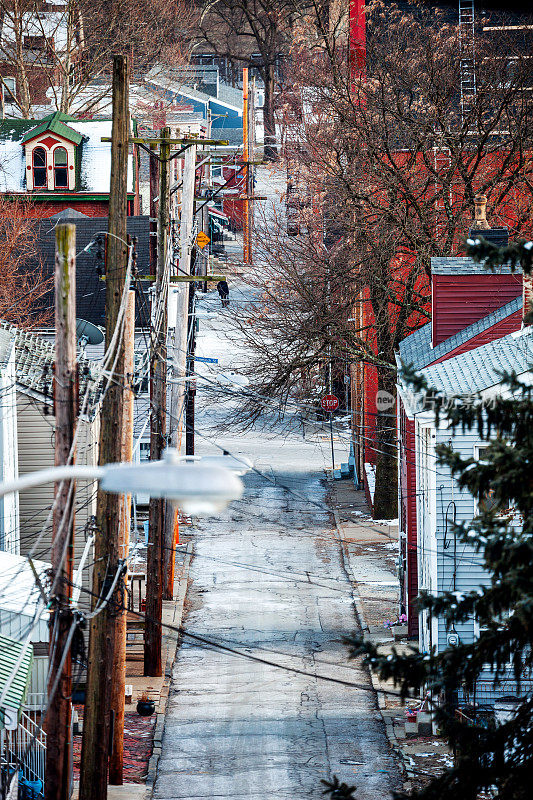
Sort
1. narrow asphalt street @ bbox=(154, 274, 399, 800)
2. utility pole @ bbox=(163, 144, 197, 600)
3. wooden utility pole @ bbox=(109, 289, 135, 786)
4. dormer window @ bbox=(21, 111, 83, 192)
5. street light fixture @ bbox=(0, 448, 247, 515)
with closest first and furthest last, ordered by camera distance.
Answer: street light fixture @ bbox=(0, 448, 247, 515) → wooden utility pole @ bbox=(109, 289, 135, 786) → narrow asphalt street @ bbox=(154, 274, 399, 800) → utility pole @ bbox=(163, 144, 197, 600) → dormer window @ bbox=(21, 111, 83, 192)

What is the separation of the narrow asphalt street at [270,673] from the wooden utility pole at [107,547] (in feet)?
9.01

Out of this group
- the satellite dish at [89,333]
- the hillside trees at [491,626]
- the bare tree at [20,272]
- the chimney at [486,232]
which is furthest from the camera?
the bare tree at [20,272]

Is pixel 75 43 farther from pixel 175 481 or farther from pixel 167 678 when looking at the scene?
pixel 175 481

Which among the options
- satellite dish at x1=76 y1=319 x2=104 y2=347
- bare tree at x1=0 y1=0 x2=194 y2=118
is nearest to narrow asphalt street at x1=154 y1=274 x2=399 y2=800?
satellite dish at x1=76 y1=319 x2=104 y2=347

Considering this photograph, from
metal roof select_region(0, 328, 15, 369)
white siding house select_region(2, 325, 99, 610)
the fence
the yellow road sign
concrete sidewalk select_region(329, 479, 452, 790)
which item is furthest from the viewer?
the yellow road sign

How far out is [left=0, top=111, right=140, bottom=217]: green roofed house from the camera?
39500 millimetres

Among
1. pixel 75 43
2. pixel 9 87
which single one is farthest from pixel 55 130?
pixel 9 87

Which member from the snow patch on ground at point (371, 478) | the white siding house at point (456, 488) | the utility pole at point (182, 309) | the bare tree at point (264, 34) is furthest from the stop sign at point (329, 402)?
the bare tree at point (264, 34)

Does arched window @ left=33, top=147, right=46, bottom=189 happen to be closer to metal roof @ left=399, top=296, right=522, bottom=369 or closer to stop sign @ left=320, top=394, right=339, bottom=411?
stop sign @ left=320, top=394, right=339, bottom=411

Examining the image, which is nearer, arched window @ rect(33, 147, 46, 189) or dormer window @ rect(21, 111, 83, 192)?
dormer window @ rect(21, 111, 83, 192)

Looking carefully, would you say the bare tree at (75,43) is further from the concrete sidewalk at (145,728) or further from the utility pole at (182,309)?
the concrete sidewalk at (145,728)

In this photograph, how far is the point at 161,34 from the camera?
58.6 m

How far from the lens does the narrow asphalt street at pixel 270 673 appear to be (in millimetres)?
16766

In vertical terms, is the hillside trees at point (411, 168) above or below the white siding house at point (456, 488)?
above
